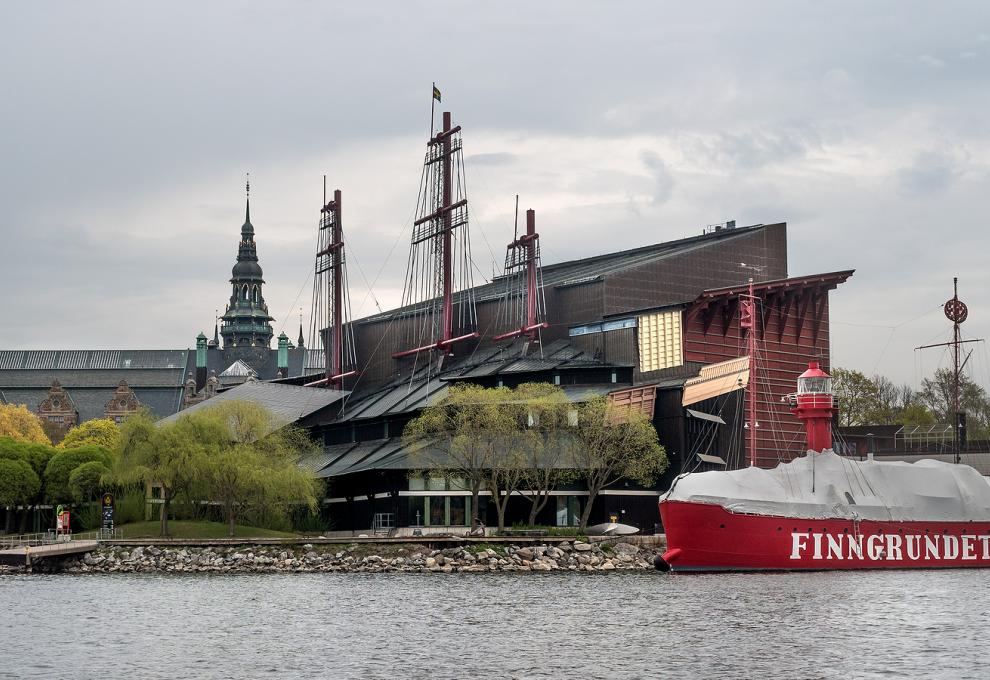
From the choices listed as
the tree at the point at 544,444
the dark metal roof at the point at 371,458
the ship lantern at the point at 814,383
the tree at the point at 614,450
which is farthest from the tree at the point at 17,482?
the ship lantern at the point at 814,383

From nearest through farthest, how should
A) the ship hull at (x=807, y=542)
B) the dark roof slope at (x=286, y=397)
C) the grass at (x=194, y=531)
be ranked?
the ship hull at (x=807, y=542) < the grass at (x=194, y=531) < the dark roof slope at (x=286, y=397)

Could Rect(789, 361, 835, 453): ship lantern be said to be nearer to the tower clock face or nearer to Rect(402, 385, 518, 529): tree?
Rect(402, 385, 518, 529): tree

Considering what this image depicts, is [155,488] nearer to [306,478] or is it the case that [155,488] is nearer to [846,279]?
[306,478]

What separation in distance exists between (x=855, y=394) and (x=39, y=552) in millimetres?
97894

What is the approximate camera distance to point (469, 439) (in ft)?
328

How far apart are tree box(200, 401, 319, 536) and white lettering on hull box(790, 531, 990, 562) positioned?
34.8 metres

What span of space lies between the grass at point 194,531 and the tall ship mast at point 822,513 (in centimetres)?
2965

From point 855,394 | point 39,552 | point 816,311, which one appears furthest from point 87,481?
point 855,394

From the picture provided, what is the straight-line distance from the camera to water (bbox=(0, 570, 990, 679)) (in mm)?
42875

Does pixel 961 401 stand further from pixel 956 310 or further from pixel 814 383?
pixel 814 383

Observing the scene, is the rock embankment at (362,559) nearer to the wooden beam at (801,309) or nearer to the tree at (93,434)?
the wooden beam at (801,309)

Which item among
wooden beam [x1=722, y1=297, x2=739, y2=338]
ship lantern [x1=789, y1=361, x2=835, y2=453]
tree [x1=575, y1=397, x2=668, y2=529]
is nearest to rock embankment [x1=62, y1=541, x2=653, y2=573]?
tree [x1=575, y1=397, x2=668, y2=529]

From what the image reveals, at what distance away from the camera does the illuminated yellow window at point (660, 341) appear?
113438mm

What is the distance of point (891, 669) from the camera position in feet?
137
